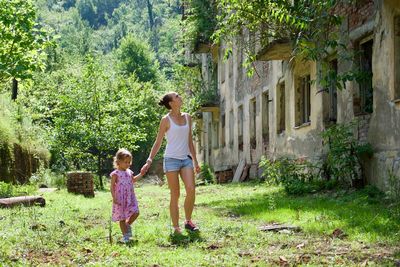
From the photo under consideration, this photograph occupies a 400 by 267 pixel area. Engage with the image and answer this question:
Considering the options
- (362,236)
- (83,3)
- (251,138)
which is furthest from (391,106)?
(83,3)

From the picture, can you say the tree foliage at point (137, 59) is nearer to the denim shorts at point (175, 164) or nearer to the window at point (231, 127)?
the window at point (231, 127)

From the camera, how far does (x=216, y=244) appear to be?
254 inches

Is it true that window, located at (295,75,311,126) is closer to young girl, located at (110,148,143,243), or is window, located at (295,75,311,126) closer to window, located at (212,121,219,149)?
young girl, located at (110,148,143,243)

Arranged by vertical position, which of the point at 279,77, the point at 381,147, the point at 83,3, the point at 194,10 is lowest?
the point at 381,147

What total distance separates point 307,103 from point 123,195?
989cm

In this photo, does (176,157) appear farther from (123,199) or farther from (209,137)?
(209,137)

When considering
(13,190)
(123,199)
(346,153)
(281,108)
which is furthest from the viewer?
(281,108)

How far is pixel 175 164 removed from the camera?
746cm

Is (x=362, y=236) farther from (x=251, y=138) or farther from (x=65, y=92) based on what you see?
(x=65, y=92)

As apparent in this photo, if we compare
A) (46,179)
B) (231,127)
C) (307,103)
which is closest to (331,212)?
(307,103)

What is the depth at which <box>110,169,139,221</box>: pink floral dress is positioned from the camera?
7133mm

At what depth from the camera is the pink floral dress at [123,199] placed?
281 inches

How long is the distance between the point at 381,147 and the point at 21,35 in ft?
33.9

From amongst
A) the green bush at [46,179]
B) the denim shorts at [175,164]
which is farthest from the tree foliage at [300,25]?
the green bush at [46,179]
